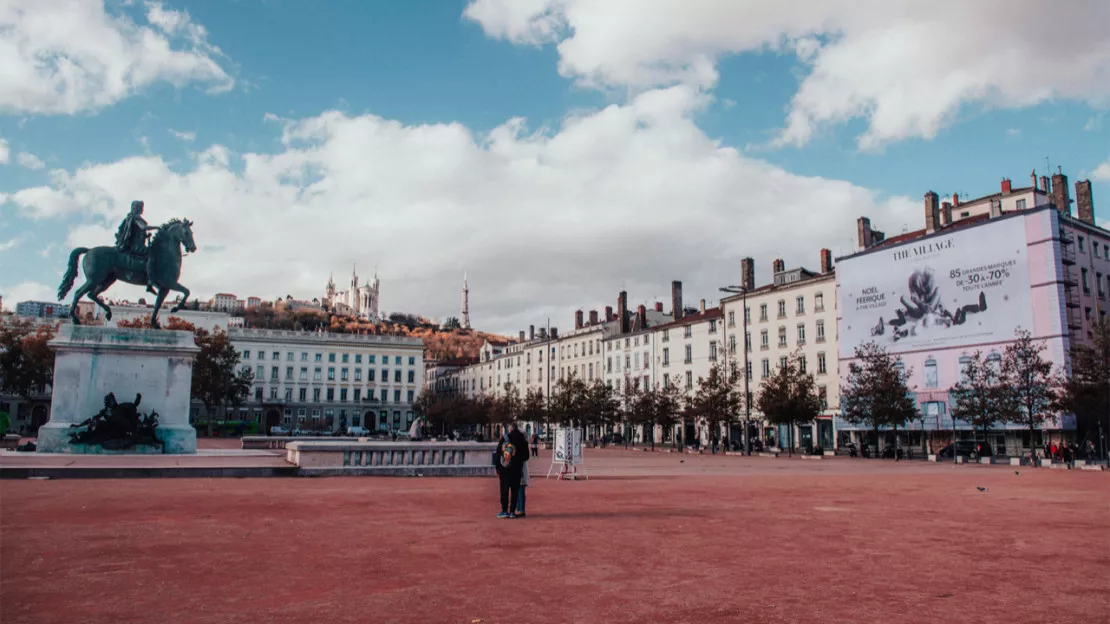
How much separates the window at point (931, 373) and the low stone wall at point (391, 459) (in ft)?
157

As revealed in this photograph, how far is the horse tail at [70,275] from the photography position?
1088 inches

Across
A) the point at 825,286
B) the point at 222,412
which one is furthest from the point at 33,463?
the point at 222,412

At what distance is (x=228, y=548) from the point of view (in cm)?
945

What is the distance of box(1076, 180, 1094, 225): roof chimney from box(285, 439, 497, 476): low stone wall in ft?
193

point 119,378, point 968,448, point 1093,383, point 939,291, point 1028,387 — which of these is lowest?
point 968,448

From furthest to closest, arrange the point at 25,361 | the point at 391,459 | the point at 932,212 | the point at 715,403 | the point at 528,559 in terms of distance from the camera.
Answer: the point at 25,361
the point at 932,212
the point at 715,403
the point at 391,459
the point at 528,559

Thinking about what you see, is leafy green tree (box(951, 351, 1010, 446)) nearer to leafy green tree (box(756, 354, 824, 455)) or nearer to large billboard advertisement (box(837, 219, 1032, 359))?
large billboard advertisement (box(837, 219, 1032, 359))

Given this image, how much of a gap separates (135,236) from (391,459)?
44.9 feet

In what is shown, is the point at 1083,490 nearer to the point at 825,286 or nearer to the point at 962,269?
the point at 962,269

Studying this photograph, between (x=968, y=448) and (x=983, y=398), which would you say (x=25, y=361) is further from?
(x=968, y=448)

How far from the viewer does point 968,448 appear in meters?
57.7

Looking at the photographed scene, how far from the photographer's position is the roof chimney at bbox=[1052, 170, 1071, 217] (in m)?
60.3

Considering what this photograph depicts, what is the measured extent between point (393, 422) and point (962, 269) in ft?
290

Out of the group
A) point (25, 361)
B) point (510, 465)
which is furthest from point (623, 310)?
point (510, 465)
